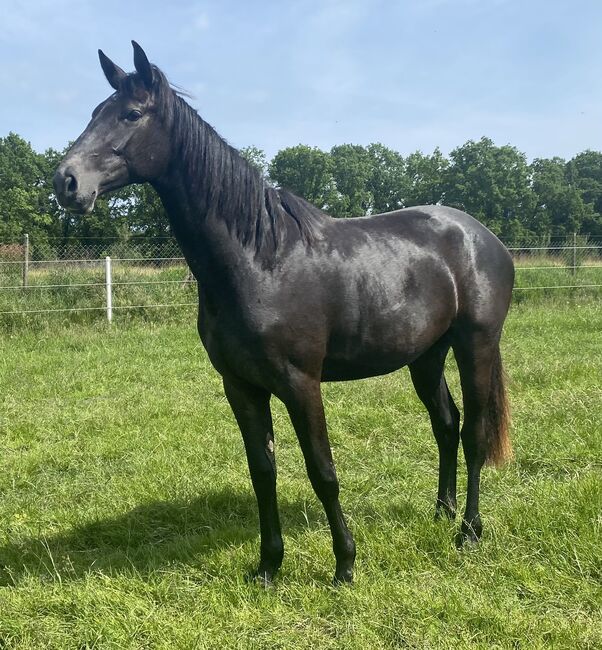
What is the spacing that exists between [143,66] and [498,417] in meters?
2.63

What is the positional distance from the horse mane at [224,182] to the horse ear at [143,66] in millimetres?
30

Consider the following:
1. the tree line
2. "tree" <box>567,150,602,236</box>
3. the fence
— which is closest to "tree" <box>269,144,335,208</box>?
the tree line

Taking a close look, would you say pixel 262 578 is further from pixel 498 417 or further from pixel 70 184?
pixel 70 184

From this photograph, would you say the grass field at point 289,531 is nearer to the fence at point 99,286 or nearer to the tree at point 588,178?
the fence at point 99,286

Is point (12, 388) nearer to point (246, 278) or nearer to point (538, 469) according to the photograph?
point (246, 278)

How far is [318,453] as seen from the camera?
241 centimetres

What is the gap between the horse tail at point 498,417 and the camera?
3.17 meters

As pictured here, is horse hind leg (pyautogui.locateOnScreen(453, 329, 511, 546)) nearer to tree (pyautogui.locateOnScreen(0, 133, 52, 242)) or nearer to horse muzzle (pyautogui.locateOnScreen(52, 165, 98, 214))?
horse muzzle (pyautogui.locateOnScreen(52, 165, 98, 214))

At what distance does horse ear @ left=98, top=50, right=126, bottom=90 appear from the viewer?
2.23m

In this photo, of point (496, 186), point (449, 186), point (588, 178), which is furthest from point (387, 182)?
point (588, 178)

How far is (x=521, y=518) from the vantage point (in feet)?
9.09

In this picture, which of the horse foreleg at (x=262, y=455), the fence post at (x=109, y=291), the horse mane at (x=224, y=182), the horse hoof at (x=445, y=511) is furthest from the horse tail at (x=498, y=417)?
the fence post at (x=109, y=291)

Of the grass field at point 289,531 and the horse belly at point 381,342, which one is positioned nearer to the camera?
the grass field at point 289,531

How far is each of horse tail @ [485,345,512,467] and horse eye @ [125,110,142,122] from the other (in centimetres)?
231
